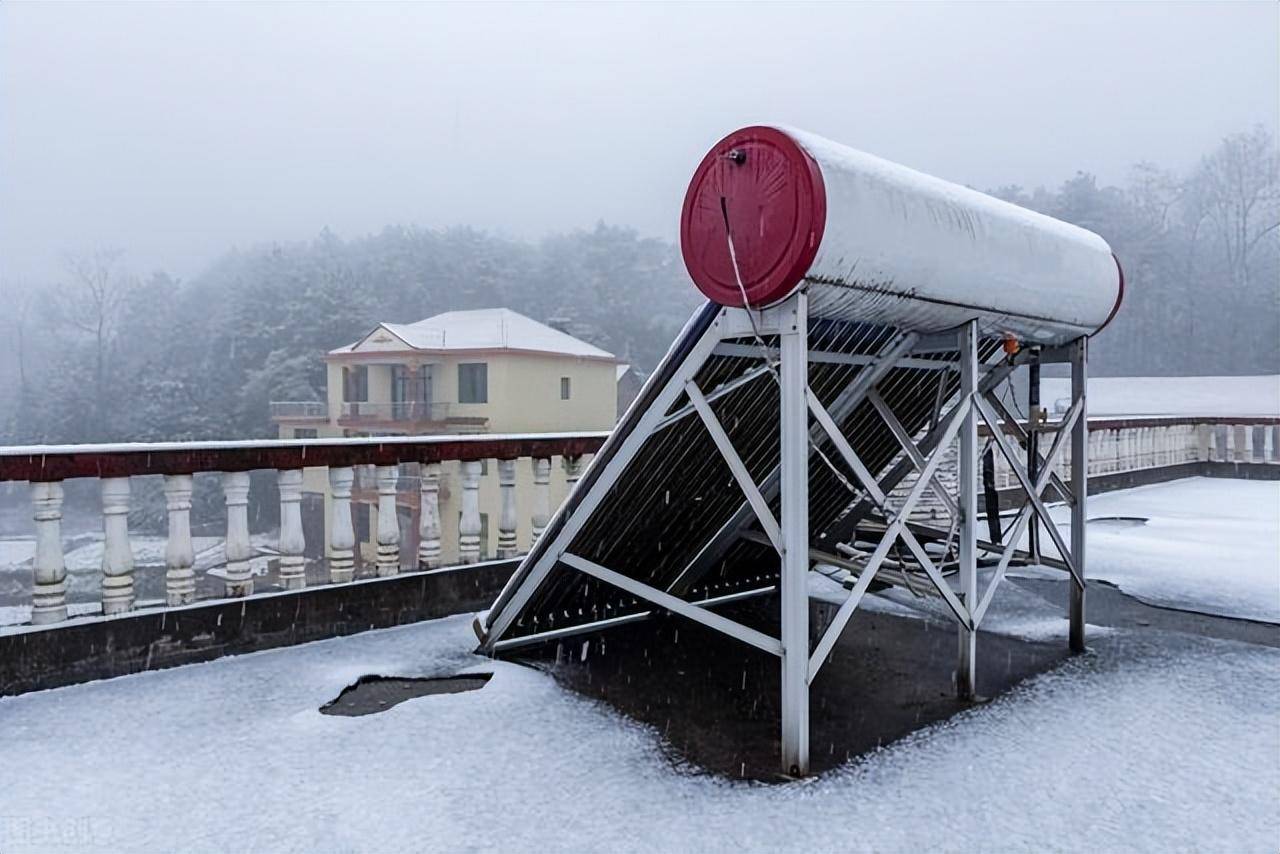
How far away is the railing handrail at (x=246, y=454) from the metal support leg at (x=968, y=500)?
3.01m

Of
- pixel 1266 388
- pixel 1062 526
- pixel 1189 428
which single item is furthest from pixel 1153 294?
pixel 1062 526

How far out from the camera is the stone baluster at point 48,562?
3.90 metres

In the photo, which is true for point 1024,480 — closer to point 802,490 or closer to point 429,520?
point 802,490

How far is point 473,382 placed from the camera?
33875 millimetres

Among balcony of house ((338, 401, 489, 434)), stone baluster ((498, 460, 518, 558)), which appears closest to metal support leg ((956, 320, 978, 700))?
stone baluster ((498, 460, 518, 558))

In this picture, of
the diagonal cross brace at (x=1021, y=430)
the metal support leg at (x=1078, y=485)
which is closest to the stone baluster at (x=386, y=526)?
the diagonal cross brace at (x=1021, y=430)

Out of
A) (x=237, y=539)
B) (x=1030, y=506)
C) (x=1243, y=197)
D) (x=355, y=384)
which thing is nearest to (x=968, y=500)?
(x=1030, y=506)

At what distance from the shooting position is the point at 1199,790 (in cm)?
294

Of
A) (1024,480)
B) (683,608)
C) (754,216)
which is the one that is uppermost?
(754,216)

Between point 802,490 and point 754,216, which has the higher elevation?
point 754,216

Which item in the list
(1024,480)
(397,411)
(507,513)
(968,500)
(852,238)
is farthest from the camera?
(397,411)

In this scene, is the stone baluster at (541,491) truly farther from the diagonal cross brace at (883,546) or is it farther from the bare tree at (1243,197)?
the bare tree at (1243,197)

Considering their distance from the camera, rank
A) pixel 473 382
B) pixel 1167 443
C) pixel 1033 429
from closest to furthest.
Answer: pixel 1033 429 < pixel 1167 443 < pixel 473 382

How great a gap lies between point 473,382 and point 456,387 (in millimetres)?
871
